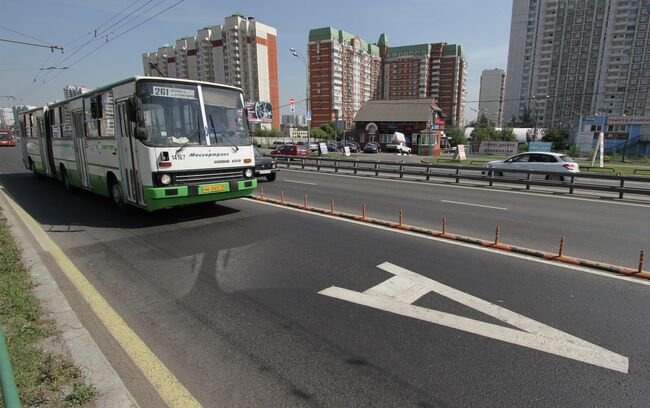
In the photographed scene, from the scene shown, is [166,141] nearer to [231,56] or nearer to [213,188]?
[213,188]

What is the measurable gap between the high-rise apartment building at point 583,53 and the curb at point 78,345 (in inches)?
3558

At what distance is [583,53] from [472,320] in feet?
375

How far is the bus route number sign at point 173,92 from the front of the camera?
25.5ft

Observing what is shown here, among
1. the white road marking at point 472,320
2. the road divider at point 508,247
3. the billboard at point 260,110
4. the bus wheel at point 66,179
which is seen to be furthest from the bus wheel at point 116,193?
the billboard at point 260,110

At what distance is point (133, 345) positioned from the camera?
3629mm

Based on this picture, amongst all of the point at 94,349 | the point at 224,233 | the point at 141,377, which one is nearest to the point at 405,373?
the point at 141,377

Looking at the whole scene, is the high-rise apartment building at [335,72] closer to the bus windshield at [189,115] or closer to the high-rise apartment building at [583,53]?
the high-rise apartment building at [583,53]

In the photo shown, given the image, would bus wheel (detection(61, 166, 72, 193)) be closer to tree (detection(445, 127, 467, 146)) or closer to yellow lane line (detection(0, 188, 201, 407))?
yellow lane line (detection(0, 188, 201, 407))

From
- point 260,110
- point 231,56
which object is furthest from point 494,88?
point 260,110

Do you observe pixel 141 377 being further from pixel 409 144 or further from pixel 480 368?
pixel 409 144

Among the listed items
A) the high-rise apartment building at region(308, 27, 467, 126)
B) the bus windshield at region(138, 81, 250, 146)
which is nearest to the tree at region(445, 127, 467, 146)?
the high-rise apartment building at region(308, 27, 467, 126)

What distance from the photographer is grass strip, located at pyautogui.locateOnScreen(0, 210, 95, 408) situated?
8.82 ft

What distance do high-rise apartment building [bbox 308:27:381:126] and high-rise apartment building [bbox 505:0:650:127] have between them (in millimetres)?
40958

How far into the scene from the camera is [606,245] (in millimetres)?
7211
